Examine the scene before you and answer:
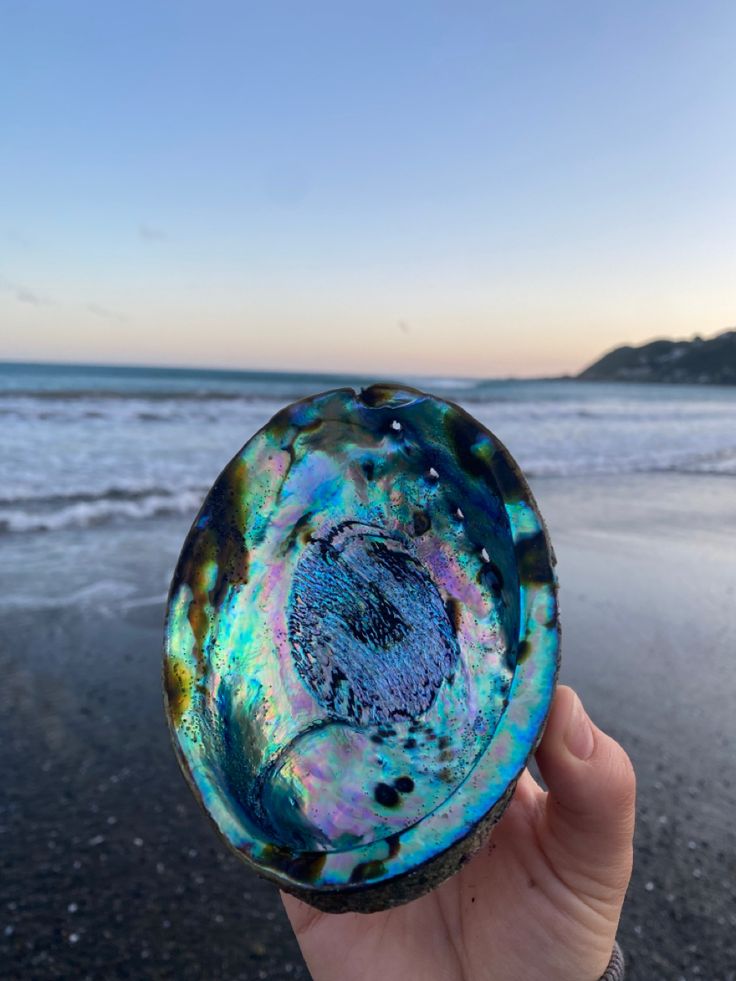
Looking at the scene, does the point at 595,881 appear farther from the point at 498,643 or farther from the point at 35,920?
the point at 35,920

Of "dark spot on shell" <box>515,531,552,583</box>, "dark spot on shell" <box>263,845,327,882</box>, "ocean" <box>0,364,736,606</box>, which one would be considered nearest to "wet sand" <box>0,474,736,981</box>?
"ocean" <box>0,364,736,606</box>

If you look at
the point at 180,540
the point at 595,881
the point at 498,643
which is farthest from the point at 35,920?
the point at 180,540

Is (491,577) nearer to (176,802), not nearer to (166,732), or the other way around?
(176,802)

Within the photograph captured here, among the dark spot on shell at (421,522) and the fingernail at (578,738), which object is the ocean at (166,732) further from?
the dark spot on shell at (421,522)

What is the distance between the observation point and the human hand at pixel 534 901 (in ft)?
3.25

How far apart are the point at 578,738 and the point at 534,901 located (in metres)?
0.34

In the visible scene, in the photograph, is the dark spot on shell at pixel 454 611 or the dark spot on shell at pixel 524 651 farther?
the dark spot on shell at pixel 454 611

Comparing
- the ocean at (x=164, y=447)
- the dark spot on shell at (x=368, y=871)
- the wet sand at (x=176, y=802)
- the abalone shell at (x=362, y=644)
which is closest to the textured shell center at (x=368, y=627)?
the abalone shell at (x=362, y=644)

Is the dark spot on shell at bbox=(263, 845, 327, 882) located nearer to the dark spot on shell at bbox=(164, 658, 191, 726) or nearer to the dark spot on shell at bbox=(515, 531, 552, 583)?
the dark spot on shell at bbox=(164, 658, 191, 726)

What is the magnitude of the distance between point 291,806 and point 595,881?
0.51 m

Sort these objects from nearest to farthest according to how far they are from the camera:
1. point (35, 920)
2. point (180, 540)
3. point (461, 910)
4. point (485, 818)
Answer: point (485, 818)
point (461, 910)
point (35, 920)
point (180, 540)

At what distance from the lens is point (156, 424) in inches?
499

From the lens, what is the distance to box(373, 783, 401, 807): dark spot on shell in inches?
36.2

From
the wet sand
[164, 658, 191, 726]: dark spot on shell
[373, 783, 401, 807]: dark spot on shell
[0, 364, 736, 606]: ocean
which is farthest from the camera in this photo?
[0, 364, 736, 606]: ocean
